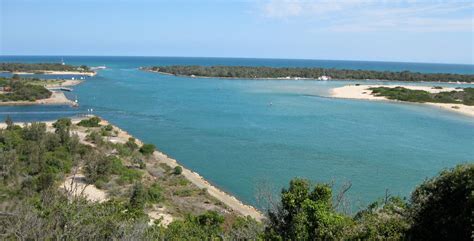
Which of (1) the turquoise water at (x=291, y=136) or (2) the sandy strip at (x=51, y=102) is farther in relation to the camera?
(2) the sandy strip at (x=51, y=102)

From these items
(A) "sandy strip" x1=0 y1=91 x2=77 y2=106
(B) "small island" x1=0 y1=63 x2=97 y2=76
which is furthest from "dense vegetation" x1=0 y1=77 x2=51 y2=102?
(B) "small island" x1=0 y1=63 x2=97 y2=76

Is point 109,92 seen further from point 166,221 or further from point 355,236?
point 355,236

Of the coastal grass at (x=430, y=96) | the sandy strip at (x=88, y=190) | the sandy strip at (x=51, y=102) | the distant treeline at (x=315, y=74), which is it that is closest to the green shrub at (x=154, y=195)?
the sandy strip at (x=88, y=190)

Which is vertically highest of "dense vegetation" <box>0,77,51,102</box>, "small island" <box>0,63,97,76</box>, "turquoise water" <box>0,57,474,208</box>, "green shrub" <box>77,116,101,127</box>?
"small island" <box>0,63,97,76</box>

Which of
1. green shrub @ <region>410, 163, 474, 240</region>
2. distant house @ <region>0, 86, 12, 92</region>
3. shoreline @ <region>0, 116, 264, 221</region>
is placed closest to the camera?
green shrub @ <region>410, 163, 474, 240</region>

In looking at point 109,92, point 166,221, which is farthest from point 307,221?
point 109,92

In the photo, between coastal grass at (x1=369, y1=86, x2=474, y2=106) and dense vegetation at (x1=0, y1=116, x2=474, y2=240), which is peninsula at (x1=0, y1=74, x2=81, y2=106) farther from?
coastal grass at (x1=369, y1=86, x2=474, y2=106)

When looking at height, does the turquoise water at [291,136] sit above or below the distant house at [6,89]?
below

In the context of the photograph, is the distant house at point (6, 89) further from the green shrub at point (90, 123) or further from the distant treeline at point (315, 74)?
the distant treeline at point (315, 74)

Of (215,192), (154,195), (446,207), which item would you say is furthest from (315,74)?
(446,207)
